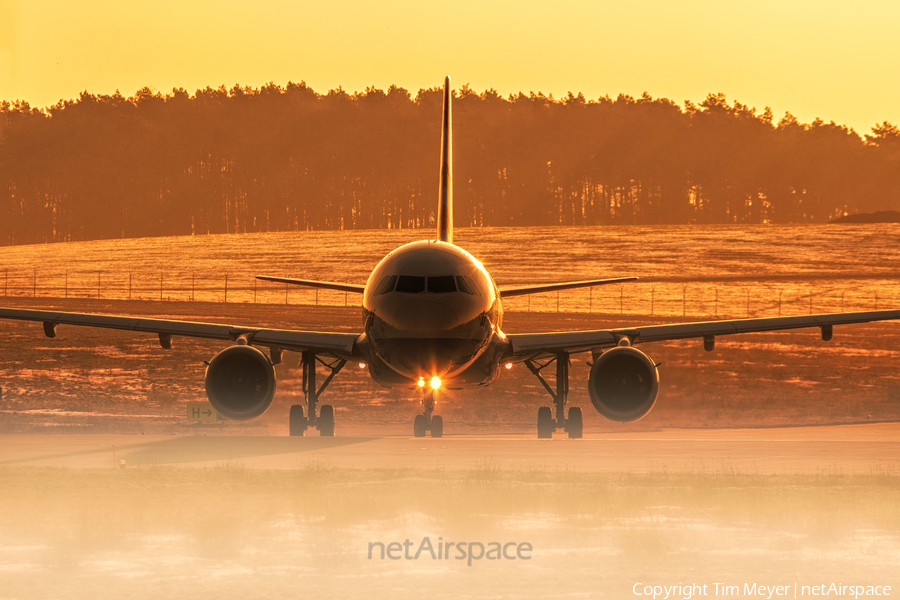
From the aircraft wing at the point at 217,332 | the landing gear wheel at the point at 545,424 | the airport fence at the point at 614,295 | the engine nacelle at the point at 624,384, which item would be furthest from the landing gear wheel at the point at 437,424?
the airport fence at the point at 614,295

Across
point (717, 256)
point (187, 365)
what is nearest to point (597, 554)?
point (187, 365)

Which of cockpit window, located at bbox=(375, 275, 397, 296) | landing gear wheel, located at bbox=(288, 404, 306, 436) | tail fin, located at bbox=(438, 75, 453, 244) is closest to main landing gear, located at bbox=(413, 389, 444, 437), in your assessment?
landing gear wheel, located at bbox=(288, 404, 306, 436)

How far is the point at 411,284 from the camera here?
29594 millimetres

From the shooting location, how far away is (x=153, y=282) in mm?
157625

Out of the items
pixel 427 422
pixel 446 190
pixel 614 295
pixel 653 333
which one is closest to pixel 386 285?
pixel 653 333

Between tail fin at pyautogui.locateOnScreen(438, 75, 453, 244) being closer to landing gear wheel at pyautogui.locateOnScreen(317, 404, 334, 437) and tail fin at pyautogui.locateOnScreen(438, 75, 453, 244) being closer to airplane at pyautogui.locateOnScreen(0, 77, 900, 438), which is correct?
airplane at pyautogui.locateOnScreen(0, 77, 900, 438)

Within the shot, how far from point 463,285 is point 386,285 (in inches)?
86.0

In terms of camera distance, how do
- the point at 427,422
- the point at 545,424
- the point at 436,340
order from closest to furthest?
the point at 436,340, the point at 545,424, the point at 427,422

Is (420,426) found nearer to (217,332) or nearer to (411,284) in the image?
(217,332)

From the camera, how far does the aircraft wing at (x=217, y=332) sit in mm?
36469

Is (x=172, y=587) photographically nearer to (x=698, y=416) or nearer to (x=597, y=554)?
(x=597, y=554)

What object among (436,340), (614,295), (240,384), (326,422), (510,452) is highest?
(436,340)

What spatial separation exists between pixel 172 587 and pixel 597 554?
9968 millimetres

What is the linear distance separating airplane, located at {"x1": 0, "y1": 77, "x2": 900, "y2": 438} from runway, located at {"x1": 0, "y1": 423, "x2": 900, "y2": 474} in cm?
330
